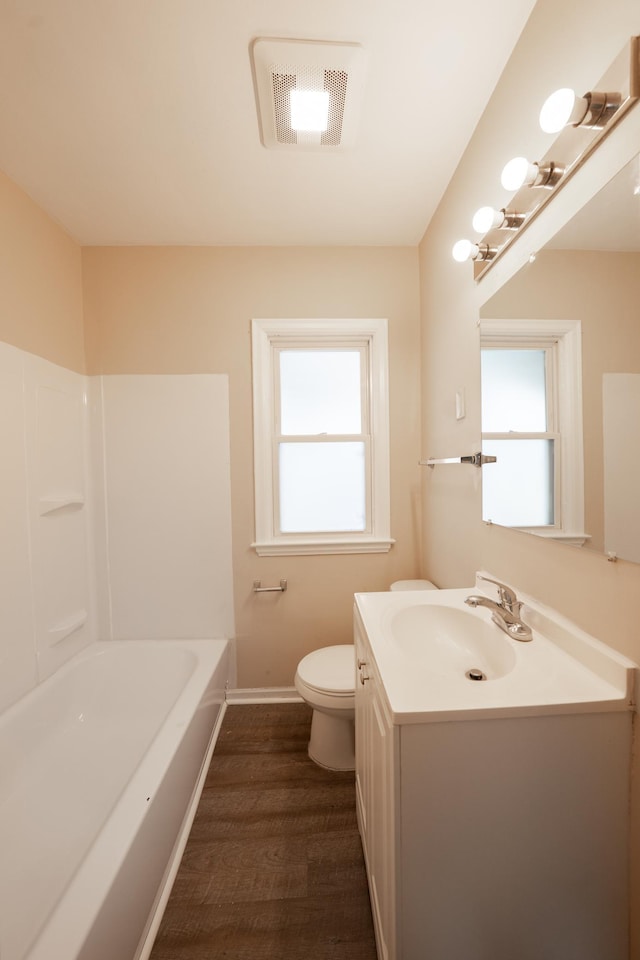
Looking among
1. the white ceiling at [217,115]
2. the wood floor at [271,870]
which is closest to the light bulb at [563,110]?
the white ceiling at [217,115]

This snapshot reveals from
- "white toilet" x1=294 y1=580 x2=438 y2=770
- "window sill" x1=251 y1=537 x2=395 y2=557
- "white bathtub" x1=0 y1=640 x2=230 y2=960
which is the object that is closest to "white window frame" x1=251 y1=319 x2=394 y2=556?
"window sill" x1=251 y1=537 x2=395 y2=557

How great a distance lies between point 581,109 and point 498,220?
320mm

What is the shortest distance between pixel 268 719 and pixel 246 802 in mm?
474

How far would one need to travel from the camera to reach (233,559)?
2006 millimetres

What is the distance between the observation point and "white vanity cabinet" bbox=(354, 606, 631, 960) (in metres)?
0.68

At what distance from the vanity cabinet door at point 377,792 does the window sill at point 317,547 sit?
0.79 m

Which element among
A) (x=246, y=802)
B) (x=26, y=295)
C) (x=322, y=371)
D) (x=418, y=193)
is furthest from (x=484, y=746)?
(x=26, y=295)

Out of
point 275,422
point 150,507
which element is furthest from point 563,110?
point 150,507

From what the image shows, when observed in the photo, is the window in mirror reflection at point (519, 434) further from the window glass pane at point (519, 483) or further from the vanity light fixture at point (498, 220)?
the vanity light fixture at point (498, 220)

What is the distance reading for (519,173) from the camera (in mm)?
907

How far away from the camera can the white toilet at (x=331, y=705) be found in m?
1.46

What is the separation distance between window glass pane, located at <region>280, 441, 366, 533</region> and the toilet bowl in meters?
0.72

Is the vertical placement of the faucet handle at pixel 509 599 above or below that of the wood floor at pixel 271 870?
above

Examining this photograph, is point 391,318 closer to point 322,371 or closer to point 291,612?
point 322,371
